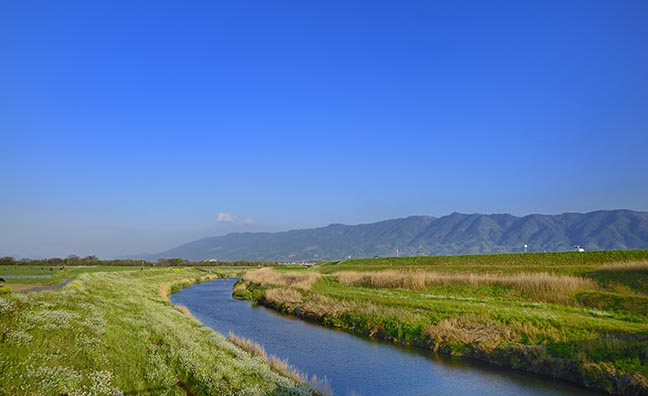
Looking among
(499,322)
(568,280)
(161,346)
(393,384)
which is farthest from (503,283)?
(161,346)

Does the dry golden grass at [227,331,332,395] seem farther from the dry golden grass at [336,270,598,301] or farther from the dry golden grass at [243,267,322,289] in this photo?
the dry golden grass at [243,267,322,289]

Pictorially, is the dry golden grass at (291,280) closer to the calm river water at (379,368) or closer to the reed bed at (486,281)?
the reed bed at (486,281)

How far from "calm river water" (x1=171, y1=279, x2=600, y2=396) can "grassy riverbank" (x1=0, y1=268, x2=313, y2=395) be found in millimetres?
4905

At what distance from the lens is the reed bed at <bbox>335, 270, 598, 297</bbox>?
37000 millimetres

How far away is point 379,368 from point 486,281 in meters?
24.8

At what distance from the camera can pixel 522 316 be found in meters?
27.6

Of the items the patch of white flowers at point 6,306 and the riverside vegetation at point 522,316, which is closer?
the patch of white flowers at point 6,306

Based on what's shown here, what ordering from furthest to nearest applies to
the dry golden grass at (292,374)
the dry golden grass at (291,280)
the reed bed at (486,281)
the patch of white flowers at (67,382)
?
the dry golden grass at (291,280) < the reed bed at (486,281) < the dry golden grass at (292,374) < the patch of white flowers at (67,382)

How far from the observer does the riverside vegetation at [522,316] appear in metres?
20.9

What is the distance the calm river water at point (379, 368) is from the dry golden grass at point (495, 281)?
16347 mm

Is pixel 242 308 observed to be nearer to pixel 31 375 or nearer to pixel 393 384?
pixel 393 384

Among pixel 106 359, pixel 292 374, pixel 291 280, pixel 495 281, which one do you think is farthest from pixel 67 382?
pixel 291 280

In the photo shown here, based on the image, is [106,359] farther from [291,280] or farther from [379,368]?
[291,280]

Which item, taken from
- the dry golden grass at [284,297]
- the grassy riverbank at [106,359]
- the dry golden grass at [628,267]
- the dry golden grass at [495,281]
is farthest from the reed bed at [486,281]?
the grassy riverbank at [106,359]
